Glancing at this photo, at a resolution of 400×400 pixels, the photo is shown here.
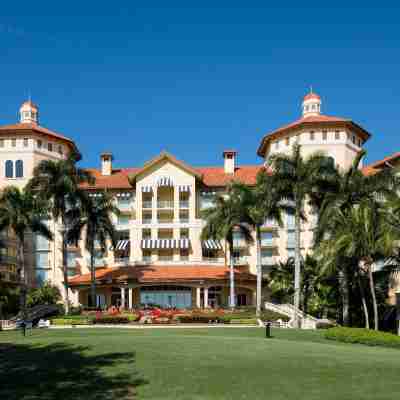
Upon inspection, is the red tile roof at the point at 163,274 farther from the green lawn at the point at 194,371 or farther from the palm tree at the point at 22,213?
the green lawn at the point at 194,371

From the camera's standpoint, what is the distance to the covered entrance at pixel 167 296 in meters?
67.7

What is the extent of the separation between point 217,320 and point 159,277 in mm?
15025

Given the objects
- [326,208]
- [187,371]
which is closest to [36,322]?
[326,208]

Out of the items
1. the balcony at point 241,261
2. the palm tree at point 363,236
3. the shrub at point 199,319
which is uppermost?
the palm tree at point 363,236

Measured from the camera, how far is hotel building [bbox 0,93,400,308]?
67688mm

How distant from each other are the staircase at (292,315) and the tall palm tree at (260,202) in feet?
9.03

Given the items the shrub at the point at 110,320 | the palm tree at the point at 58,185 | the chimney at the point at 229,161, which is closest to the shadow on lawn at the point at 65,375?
the shrub at the point at 110,320

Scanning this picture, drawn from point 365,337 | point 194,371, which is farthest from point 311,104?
point 194,371

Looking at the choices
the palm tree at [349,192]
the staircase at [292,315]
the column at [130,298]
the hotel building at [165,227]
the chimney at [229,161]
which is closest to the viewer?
the palm tree at [349,192]

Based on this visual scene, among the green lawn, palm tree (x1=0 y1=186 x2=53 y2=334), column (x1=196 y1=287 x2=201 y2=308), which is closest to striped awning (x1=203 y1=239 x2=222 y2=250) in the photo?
column (x1=196 y1=287 x2=201 y2=308)

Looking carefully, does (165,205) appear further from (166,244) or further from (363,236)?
(363,236)

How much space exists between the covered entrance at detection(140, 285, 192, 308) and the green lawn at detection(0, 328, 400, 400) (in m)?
39.9

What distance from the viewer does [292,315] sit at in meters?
51.8

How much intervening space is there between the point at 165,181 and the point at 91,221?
13933 millimetres
